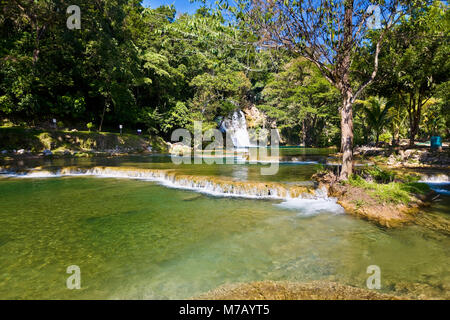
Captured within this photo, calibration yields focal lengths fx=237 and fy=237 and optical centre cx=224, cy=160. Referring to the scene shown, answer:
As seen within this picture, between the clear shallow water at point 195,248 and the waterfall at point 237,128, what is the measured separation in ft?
98.9

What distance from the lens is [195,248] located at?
481 centimetres

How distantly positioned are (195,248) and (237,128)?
34622 millimetres

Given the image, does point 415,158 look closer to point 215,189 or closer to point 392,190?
point 392,190

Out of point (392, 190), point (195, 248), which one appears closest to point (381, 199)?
point (392, 190)

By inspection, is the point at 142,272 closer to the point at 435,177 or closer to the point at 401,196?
the point at 401,196

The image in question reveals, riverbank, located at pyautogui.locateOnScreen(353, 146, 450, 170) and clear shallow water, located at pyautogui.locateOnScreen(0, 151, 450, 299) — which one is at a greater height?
riverbank, located at pyautogui.locateOnScreen(353, 146, 450, 170)

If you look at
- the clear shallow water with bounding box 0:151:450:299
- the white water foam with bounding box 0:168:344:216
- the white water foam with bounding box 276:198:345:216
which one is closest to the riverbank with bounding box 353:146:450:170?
the clear shallow water with bounding box 0:151:450:299

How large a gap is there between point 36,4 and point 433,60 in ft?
74.6

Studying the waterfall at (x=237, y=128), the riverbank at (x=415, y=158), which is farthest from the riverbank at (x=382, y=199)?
the waterfall at (x=237, y=128)

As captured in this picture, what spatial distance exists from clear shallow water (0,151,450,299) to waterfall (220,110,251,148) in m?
30.1

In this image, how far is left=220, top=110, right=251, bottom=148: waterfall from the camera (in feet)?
122

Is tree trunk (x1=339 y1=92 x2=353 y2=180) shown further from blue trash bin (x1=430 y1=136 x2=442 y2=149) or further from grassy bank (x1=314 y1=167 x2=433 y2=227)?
blue trash bin (x1=430 y1=136 x2=442 y2=149)

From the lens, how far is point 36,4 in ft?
46.2
